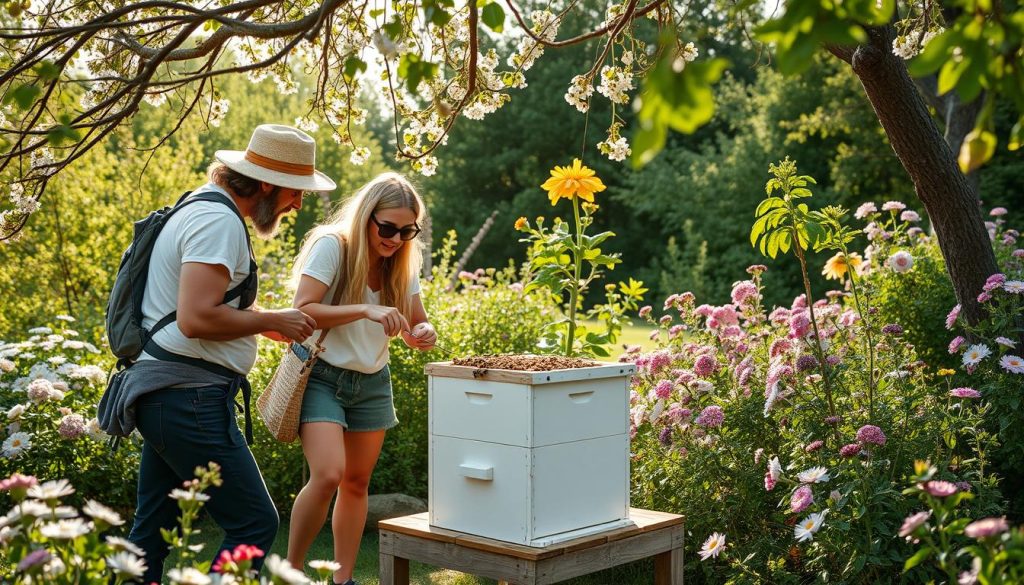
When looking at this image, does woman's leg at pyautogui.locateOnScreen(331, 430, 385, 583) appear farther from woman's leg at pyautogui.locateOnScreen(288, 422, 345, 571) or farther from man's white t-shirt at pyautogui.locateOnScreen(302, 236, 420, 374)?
man's white t-shirt at pyautogui.locateOnScreen(302, 236, 420, 374)

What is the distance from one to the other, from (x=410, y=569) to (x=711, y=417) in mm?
1648

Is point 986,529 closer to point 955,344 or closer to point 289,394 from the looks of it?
point 289,394

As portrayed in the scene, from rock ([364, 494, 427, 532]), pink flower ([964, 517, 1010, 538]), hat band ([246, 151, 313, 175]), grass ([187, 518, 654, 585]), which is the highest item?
hat band ([246, 151, 313, 175])

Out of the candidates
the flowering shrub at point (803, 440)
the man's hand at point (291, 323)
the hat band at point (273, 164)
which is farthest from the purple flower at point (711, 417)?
the hat band at point (273, 164)

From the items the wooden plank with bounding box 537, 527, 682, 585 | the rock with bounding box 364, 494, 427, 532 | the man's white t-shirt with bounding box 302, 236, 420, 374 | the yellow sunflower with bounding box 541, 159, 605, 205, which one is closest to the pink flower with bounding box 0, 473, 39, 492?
the man's white t-shirt with bounding box 302, 236, 420, 374

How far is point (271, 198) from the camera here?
2.98 meters

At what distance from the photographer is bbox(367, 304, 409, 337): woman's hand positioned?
10.4 ft

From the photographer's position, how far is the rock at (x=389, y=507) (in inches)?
200

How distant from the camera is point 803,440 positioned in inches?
141

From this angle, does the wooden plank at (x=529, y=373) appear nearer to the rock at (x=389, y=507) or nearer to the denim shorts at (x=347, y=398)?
the denim shorts at (x=347, y=398)

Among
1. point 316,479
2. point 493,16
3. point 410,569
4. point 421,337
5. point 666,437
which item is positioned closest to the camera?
point 493,16

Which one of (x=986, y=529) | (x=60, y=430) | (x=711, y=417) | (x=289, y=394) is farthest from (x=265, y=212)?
(x=60, y=430)

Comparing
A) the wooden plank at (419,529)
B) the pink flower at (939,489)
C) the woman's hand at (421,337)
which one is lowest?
the wooden plank at (419,529)

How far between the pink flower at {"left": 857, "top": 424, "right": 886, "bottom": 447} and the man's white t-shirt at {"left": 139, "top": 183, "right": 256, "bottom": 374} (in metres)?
1.97
